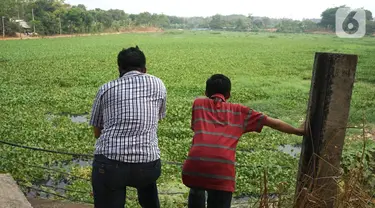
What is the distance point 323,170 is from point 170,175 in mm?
4083

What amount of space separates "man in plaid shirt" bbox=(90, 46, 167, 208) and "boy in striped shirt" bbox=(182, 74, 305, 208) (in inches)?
11.5

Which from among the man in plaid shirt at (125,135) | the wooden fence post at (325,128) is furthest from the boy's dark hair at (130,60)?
the wooden fence post at (325,128)

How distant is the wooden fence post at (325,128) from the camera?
87.6 inches

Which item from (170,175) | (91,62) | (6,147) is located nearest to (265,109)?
(170,175)

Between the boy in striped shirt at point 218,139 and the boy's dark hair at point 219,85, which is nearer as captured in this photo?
the boy in striped shirt at point 218,139

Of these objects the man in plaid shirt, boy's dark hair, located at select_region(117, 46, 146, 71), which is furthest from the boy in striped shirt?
boy's dark hair, located at select_region(117, 46, 146, 71)

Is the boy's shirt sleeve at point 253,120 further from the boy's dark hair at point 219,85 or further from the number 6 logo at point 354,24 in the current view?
the number 6 logo at point 354,24

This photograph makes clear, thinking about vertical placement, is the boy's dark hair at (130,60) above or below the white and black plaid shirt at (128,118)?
above

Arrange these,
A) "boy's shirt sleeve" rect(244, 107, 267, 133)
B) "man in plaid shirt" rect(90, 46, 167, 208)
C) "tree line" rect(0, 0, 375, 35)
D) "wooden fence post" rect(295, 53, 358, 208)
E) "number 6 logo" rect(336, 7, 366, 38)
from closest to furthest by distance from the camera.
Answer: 1. "wooden fence post" rect(295, 53, 358, 208)
2. "man in plaid shirt" rect(90, 46, 167, 208)
3. "boy's shirt sleeve" rect(244, 107, 267, 133)
4. "tree line" rect(0, 0, 375, 35)
5. "number 6 logo" rect(336, 7, 366, 38)

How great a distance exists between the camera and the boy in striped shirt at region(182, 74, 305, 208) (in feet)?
8.12

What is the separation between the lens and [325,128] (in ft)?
7.55

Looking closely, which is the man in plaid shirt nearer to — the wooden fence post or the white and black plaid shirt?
the white and black plaid shirt

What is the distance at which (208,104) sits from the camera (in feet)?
8.39

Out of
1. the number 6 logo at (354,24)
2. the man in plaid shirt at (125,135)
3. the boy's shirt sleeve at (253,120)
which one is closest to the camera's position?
the man in plaid shirt at (125,135)
